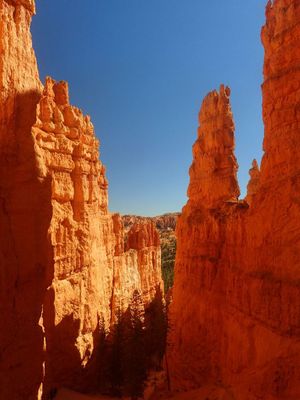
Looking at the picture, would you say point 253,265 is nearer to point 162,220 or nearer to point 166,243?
point 166,243

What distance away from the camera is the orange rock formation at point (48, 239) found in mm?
9625

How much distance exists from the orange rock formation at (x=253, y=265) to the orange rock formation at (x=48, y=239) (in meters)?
7.02

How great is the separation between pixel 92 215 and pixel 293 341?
52.0 ft

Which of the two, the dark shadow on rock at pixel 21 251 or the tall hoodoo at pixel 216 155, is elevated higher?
the tall hoodoo at pixel 216 155

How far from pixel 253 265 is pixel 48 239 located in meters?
9.50

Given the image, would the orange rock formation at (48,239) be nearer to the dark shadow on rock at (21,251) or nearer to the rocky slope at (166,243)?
the dark shadow on rock at (21,251)

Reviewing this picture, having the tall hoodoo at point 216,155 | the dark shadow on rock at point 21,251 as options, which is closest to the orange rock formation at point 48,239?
the dark shadow on rock at point 21,251

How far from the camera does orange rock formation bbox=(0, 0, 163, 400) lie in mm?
9625

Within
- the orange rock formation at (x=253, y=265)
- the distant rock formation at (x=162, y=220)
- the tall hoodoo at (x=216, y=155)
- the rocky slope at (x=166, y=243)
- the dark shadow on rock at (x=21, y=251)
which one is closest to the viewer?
the dark shadow on rock at (x=21, y=251)

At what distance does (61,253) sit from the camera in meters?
20.6

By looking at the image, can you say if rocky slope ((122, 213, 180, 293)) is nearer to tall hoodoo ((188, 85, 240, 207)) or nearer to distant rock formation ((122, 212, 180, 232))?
Result: distant rock formation ((122, 212, 180, 232))

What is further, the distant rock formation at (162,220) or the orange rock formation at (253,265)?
the distant rock formation at (162,220)

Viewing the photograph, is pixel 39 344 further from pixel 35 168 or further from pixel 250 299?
pixel 250 299

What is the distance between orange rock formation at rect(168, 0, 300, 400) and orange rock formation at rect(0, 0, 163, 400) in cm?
702
